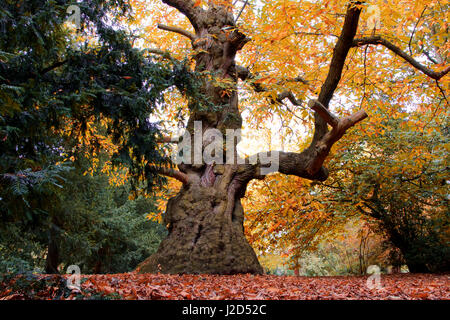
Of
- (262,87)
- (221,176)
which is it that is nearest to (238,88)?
(262,87)

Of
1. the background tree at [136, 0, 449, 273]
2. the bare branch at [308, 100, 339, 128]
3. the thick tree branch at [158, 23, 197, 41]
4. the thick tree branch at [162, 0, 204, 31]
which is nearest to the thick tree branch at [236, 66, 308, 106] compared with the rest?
the background tree at [136, 0, 449, 273]

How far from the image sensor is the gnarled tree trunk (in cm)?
531

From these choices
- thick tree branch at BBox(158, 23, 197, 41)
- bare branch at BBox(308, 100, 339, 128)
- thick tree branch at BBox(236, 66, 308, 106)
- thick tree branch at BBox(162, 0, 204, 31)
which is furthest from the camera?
thick tree branch at BBox(162, 0, 204, 31)

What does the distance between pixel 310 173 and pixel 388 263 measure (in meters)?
6.56

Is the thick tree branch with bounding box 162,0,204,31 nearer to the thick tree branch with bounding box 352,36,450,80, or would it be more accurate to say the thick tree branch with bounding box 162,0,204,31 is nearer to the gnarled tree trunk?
the gnarled tree trunk

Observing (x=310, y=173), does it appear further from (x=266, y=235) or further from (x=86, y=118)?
(x=86, y=118)

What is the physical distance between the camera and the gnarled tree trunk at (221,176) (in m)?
5.31

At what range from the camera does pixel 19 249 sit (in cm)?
1202

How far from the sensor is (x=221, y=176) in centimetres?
650

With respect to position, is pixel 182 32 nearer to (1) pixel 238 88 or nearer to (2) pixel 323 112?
(1) pixel 238 88

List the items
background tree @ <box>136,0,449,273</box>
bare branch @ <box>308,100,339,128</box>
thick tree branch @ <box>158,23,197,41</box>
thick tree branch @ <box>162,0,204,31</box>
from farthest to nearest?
thick tree branch @ <box>162,0,204,31</box> → thick tree branch @ <box>158,23,197,41</box> → background tree @ <box>136,0,449,273</box> → bare branch @ <box>308,100,339,128</box>

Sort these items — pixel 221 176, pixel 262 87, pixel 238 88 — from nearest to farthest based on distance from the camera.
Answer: pixel 221 176
pixel 238 88
pixel 262 87

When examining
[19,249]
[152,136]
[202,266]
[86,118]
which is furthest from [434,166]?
[19,249]

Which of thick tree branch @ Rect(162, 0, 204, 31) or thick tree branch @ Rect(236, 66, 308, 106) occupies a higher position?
thick tree branch @ Rect(162, 0, 204, 31)
